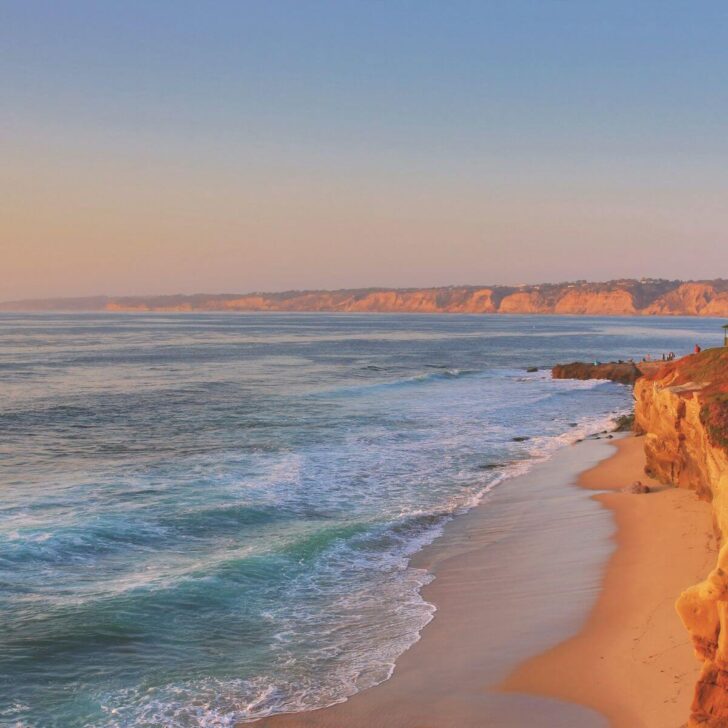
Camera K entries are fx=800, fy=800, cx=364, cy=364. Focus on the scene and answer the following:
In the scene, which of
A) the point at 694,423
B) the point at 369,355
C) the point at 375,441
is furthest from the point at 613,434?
the point at 369,355

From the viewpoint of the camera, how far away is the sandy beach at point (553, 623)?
9539 mm

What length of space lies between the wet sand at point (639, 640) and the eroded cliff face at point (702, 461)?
3.07ft

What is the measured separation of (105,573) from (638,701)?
32.0 ft

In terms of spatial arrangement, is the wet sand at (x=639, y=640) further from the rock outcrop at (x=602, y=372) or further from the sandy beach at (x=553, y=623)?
the rock outcrop at (x=602, y=372)

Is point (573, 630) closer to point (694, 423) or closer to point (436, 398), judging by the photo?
point (694, 423)

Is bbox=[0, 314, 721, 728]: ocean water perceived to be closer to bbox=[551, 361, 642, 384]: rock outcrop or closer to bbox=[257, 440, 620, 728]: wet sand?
bbox=[257, 440, 620, 728]: wet sand

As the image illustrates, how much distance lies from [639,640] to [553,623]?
4.83ft

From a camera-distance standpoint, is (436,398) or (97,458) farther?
(436,398)

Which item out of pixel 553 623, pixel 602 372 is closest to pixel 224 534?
pixel 553 623

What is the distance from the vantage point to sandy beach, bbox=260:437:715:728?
9539mm

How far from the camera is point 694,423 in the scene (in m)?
17.1

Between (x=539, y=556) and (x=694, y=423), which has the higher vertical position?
(x=694, y=423)

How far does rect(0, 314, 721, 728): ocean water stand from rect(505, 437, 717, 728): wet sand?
2399 mm

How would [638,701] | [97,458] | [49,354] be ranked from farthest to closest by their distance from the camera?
[49,354] → [97,458] → [638,701]
